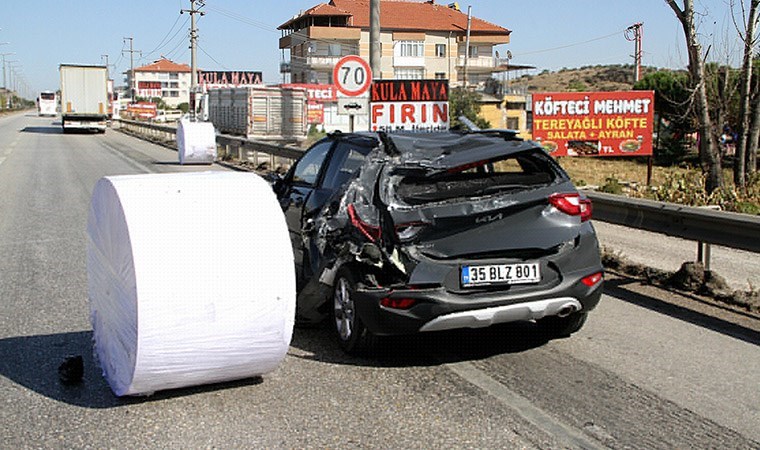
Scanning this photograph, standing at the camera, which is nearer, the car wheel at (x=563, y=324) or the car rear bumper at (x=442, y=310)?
the car rear bumper at (x=442, y=310)

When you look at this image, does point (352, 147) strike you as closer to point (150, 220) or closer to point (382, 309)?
point (382, 309)

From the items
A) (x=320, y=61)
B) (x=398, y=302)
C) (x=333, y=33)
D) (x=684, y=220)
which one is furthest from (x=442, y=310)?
(x=333, y=33)

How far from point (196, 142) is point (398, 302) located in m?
20.9

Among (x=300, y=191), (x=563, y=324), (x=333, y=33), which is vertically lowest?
(x=563, y=324)

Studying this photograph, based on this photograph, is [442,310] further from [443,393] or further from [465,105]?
[465,105]

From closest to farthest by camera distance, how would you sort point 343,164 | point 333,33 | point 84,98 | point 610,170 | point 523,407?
point 523,407 < point 343,164 < point 610,170 < point 84,98 < point 333,33

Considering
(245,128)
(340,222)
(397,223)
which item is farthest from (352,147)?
(245,128)

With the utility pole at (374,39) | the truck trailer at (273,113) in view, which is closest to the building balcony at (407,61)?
the truck trailer at (273,113)

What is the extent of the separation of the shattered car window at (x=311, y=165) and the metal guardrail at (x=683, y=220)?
10.1 ft

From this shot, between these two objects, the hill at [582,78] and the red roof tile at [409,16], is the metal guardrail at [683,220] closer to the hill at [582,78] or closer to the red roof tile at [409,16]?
the red roof tile at [409,16]

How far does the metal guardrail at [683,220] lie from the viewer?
6.97m

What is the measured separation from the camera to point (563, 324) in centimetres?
630

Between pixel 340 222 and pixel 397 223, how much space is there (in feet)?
1.99

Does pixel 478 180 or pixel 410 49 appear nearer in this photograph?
pixel 478 180
